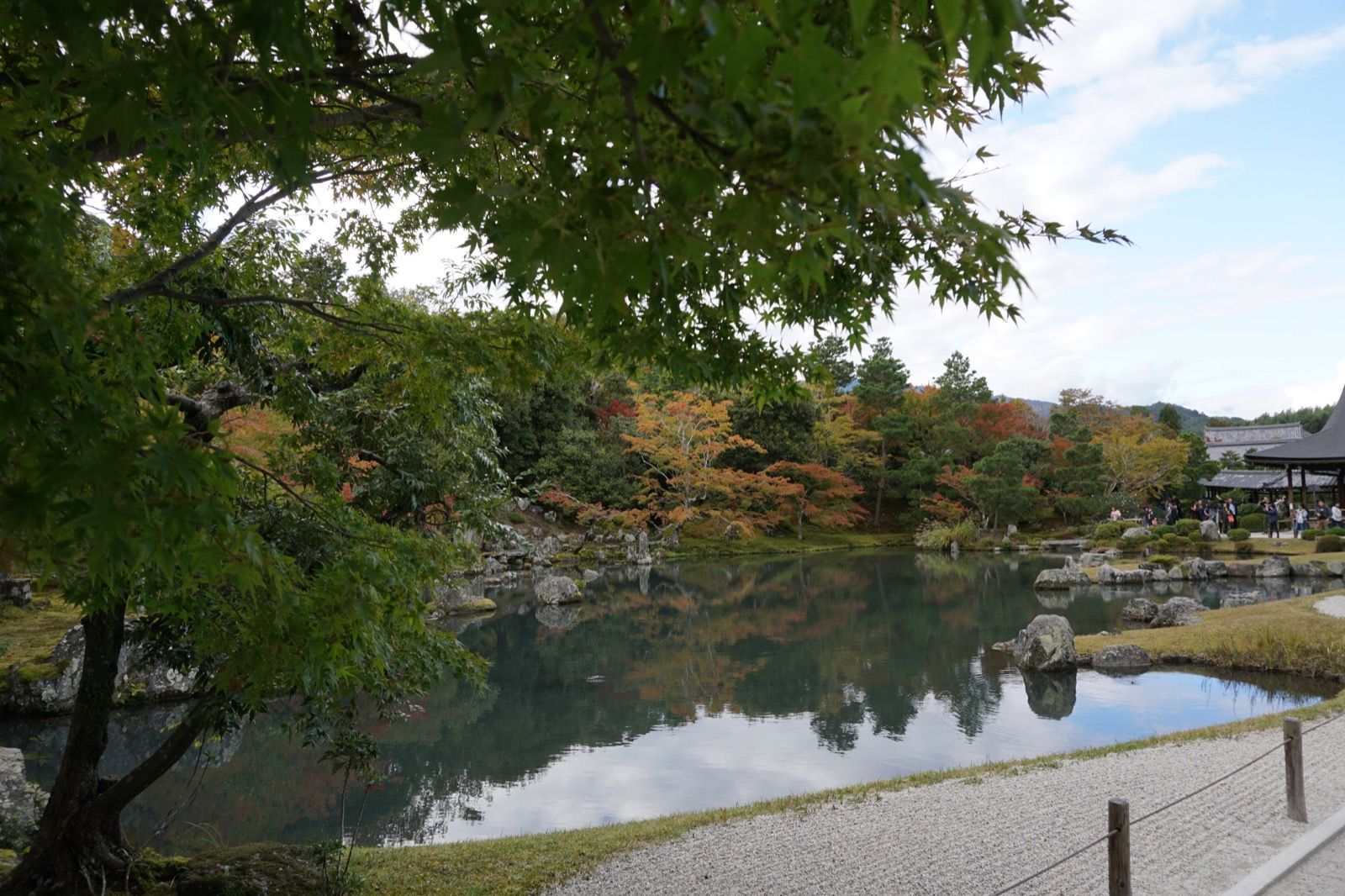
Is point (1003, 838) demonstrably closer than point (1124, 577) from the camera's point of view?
Yes

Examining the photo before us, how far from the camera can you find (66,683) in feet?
27.9

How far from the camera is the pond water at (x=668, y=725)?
648cm

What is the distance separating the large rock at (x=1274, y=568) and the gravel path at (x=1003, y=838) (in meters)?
13.5

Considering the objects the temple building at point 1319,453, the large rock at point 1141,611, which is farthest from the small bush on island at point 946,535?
the large rock at point 1141,611

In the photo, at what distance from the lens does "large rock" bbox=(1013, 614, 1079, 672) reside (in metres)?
10.0

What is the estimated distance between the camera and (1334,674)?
29.1 feet

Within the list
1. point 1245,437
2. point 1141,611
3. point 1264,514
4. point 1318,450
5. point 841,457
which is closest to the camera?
point 1141,611

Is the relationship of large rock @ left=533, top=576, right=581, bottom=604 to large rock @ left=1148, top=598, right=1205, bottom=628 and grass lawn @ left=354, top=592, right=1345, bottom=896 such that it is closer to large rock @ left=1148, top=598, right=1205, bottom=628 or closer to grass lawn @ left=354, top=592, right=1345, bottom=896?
large rock @ left=1148, top=598, right=1205, bottom=628

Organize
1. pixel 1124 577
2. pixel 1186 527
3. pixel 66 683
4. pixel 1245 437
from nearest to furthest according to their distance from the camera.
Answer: pixel 66 683 < pixel 1124 577 < pixel 1186 527 < pixel 1245 437

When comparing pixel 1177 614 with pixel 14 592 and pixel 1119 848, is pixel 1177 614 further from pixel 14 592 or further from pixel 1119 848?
pixel 14 592

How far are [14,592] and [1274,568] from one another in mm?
22229

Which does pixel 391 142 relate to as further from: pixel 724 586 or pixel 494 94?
pixel 724 586

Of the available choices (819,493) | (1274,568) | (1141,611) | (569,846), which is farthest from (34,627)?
(819,493)

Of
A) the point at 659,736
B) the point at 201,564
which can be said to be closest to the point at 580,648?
the point at 659,736
